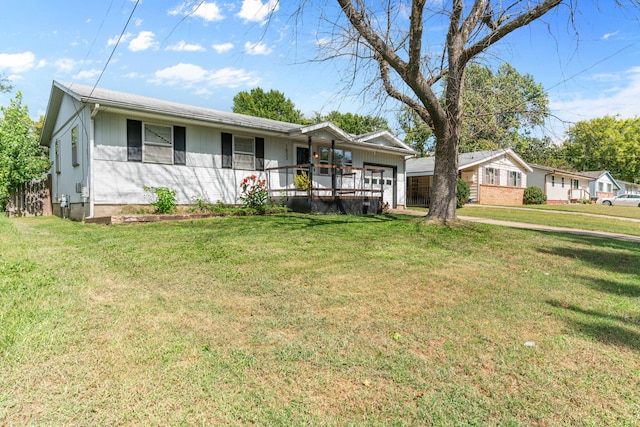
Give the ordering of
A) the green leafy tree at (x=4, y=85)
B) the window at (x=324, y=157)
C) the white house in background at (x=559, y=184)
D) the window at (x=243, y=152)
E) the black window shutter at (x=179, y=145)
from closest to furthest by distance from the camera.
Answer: the black window shutter at (x=179, y=145) < the window at (x=243, y=152) < the window at (x=324, y=157) < the green leafy tree at (x=4, y=85) < the white house in background at (x=559, y=184)

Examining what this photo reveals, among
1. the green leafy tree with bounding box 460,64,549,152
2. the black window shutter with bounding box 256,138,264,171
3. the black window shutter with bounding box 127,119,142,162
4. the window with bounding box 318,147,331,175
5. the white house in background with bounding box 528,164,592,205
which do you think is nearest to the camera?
the green leafy tree with bounding box 460,64,549,152

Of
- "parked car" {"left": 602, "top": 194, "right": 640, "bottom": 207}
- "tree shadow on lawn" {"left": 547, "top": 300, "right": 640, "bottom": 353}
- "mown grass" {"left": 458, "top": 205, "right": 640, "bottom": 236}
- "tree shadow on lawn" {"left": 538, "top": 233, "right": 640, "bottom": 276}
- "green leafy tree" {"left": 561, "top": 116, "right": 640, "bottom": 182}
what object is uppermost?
"green leafy tree" {"left": 561, "top": 116, "right": 640, "bottom": 182}

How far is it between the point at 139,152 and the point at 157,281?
25.0 ft

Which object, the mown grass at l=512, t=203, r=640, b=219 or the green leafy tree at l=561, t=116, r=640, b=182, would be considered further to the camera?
the green leafy tree at l=561, t=116, r=640, b=182

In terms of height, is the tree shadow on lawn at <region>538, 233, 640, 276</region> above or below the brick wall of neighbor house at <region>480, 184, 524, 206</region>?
below

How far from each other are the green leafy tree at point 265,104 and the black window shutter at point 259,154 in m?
26.3

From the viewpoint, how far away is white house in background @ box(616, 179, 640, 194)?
53.5 metres

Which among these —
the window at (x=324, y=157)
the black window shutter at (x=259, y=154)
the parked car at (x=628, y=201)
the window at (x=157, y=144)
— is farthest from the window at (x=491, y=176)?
the window at (x=157, y=144)

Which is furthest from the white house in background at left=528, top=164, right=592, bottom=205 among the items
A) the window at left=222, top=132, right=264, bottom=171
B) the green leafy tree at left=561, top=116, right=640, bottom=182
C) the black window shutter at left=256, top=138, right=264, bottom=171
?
the window at left=222, top=132, right=264, bottom=171

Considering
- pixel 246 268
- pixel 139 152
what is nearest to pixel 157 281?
pixel 246 268

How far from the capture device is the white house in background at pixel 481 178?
2470 cm

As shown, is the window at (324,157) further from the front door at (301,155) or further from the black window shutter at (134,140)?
the black window shutter at (134,140)

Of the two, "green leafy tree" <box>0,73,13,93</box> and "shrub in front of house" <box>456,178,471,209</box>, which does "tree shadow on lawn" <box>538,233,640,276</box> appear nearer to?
"shrub in front of house" <box>456,178,471,209</box>

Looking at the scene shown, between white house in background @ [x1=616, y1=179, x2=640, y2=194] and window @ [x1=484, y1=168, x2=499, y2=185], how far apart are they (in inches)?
1557
